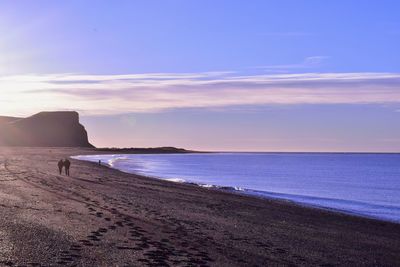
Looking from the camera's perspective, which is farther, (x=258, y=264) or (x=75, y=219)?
(x=75, y=219)

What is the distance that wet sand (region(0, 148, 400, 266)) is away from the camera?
13392 mm

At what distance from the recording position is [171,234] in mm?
17203

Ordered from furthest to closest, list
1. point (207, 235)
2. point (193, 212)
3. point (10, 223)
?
point (193, 212), point (207, 235), point (10, 223)

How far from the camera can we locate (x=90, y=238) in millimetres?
15242

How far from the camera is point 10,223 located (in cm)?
1653

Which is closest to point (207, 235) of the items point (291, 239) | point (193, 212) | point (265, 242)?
point (265, 242)

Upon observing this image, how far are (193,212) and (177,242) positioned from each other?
929cm

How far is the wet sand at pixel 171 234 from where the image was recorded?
527 inches

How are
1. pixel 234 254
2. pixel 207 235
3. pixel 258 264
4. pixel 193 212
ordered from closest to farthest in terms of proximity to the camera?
pixel 258 264 < pixel 234 254 < pixel 207 235 < pixel 193 212

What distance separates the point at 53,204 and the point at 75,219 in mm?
4372

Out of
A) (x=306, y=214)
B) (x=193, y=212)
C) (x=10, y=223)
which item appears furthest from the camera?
(x=306, y=214)

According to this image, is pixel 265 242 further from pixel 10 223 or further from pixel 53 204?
pixel 53 204

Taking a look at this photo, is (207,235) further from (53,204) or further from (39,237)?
(53,204)

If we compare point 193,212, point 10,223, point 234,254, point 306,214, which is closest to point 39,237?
point 10,223
